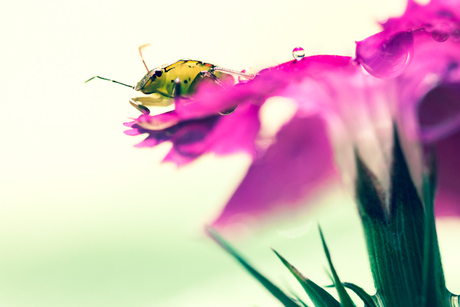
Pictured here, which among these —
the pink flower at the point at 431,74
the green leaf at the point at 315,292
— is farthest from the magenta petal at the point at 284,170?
the green leaf at the point at 315,292

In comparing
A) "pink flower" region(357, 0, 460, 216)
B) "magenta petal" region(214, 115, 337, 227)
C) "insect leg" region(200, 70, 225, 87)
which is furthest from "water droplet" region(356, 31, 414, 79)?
"magenta petal" region(214, 115, 337, 227)

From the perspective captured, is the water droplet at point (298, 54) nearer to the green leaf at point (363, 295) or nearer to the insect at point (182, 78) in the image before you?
the insect at point (182, 78)

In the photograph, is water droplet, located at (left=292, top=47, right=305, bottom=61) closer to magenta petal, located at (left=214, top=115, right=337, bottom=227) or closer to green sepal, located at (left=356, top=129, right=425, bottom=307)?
green sepal, located at (left=356, top=129, right=425, bottom=307)

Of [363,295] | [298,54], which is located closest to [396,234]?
[363,295]

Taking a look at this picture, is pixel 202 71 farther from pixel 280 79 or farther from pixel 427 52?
pixel 427 52

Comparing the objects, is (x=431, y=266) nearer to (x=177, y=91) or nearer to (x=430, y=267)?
(x=430, y=267)

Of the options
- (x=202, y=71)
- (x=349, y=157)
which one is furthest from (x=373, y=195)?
(x=202, y=71)

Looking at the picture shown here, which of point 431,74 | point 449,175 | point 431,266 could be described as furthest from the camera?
point 449,175
